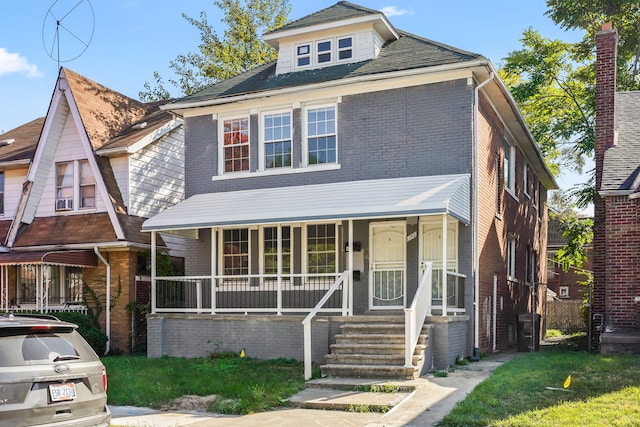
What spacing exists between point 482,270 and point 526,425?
8768 mm

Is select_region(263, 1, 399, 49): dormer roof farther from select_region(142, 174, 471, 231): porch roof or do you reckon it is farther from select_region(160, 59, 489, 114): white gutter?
select_region(142, 174, 471, 231): porch roof

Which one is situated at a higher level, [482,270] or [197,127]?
[197,127]

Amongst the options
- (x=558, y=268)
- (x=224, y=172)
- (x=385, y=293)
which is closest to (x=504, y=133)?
(x=385, y=293)

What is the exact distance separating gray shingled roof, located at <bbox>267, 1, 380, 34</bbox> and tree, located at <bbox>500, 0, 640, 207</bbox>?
9676 millimetres

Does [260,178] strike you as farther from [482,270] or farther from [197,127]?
[482,270]

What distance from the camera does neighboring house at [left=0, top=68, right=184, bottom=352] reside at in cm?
1969

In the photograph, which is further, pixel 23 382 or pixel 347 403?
pixel 347 403

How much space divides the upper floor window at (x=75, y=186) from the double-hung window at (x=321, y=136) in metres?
6.77

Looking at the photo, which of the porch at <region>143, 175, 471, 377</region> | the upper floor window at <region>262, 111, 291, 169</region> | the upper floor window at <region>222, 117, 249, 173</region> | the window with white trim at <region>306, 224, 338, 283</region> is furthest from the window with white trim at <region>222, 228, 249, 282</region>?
the upper floor window at <region>262, 111, 291, 169</region>

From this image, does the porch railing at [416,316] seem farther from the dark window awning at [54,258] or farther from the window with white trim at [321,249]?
the dark window awning at [54,258]

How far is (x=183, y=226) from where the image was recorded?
17078mm

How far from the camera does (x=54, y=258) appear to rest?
18.8 m

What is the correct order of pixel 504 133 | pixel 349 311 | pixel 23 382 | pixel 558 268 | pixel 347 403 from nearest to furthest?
pixel 23 382, pixel 347 403, pixel 349 311, pixel 504 133, pixel 558 268

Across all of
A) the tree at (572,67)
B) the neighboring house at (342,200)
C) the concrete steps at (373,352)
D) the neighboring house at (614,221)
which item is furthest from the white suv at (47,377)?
the tree at (572,67)
